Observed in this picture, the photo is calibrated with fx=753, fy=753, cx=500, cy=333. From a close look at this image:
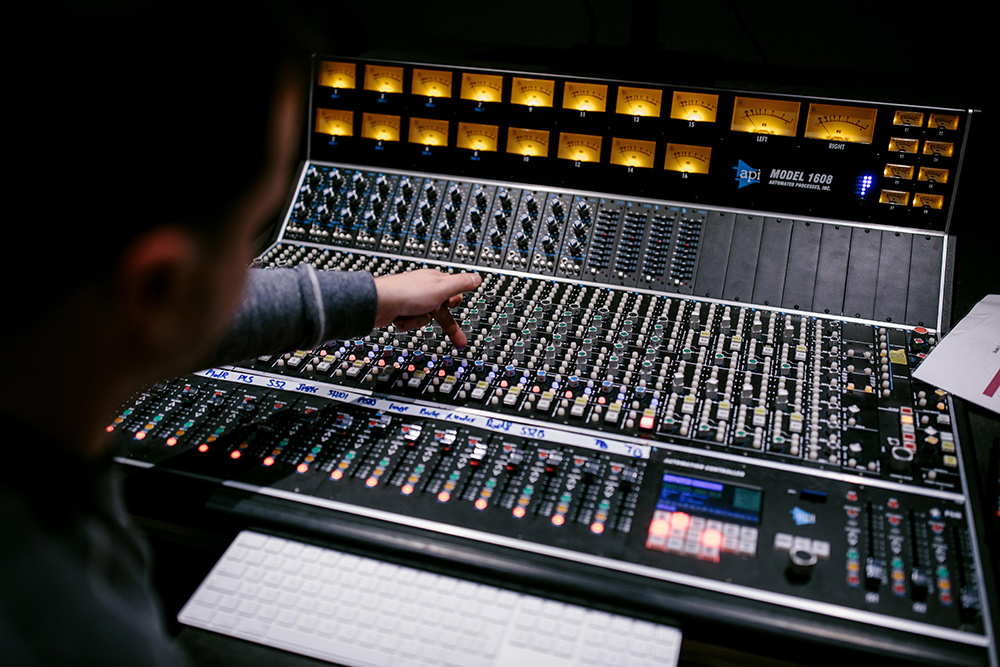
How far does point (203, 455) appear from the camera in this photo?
143cm

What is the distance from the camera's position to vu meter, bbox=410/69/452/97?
217 cm

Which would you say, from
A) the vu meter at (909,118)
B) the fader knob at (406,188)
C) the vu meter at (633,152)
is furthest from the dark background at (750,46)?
the fader knob at (406,188)

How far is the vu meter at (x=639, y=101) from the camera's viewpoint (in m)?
2.03

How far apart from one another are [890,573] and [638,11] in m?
1.64

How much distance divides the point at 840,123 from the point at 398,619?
162 centimetres

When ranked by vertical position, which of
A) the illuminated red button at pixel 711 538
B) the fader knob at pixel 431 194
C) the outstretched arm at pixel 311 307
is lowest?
the illuminated red button at pixel 711 538

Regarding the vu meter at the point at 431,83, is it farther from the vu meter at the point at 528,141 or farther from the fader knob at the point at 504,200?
the fader knob at the point at 504,200

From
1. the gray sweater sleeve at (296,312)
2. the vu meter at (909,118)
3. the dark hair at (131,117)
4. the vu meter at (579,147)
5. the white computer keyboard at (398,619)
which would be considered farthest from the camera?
the vu meter at (579,147)

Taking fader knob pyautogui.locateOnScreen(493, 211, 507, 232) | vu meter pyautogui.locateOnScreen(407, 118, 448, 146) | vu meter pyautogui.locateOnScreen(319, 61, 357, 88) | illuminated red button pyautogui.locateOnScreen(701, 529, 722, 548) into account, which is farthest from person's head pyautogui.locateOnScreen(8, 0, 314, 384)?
vu meter pyautogui.locateOnScreen(319, 61, 357, 88)

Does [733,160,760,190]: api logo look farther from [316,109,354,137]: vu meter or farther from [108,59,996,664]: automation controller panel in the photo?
[316,109,354,137]: vu meter

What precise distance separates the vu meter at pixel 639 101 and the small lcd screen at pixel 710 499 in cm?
110

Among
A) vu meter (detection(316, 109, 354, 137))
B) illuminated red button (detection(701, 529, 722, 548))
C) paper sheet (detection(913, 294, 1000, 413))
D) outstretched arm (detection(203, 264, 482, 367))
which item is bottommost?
illuminated red button (detection(701, 529, 722, 548))

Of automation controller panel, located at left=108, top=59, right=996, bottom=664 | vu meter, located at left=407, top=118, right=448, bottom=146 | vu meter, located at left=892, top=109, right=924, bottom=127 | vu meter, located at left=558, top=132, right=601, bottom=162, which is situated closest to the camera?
automation controller panel, located at left=108, top=59, right=996, bottom=664

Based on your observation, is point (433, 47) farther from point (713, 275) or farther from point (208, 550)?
point (208, 550)
